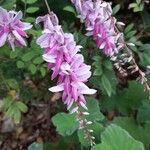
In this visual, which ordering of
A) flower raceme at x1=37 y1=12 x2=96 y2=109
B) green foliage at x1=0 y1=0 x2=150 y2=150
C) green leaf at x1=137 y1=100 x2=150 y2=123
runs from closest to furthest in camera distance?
flower raceme at x1=37 y1=12 x2=96 y2=109 → green foliage at x1=0 y1=0 x2=150 y2=150 → green leaf at x1=137 y1=100 x2=150 y2=123

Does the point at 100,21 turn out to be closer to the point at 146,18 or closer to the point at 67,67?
the point at 67,67

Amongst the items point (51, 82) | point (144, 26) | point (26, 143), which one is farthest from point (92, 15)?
point (26, 143)

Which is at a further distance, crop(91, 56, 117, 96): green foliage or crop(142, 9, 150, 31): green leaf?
crop(142, 9, 150, 31): green leaf

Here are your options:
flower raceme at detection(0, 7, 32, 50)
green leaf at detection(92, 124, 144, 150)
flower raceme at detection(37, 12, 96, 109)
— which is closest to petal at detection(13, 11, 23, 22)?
flower raceme at detection(0, 7, 32, 50)

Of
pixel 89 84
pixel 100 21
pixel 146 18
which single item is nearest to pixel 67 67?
pixel 100 21

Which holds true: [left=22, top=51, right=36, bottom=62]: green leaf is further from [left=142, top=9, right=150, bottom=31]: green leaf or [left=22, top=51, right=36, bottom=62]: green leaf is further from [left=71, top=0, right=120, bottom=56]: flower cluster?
[left=142, top=9, right=150, bottom=31]: green leaf

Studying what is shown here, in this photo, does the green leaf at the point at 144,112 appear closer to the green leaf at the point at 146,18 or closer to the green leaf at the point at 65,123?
the green leaf at the point at 65,123

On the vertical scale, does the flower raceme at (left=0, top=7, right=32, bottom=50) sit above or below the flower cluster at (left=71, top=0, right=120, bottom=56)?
above
